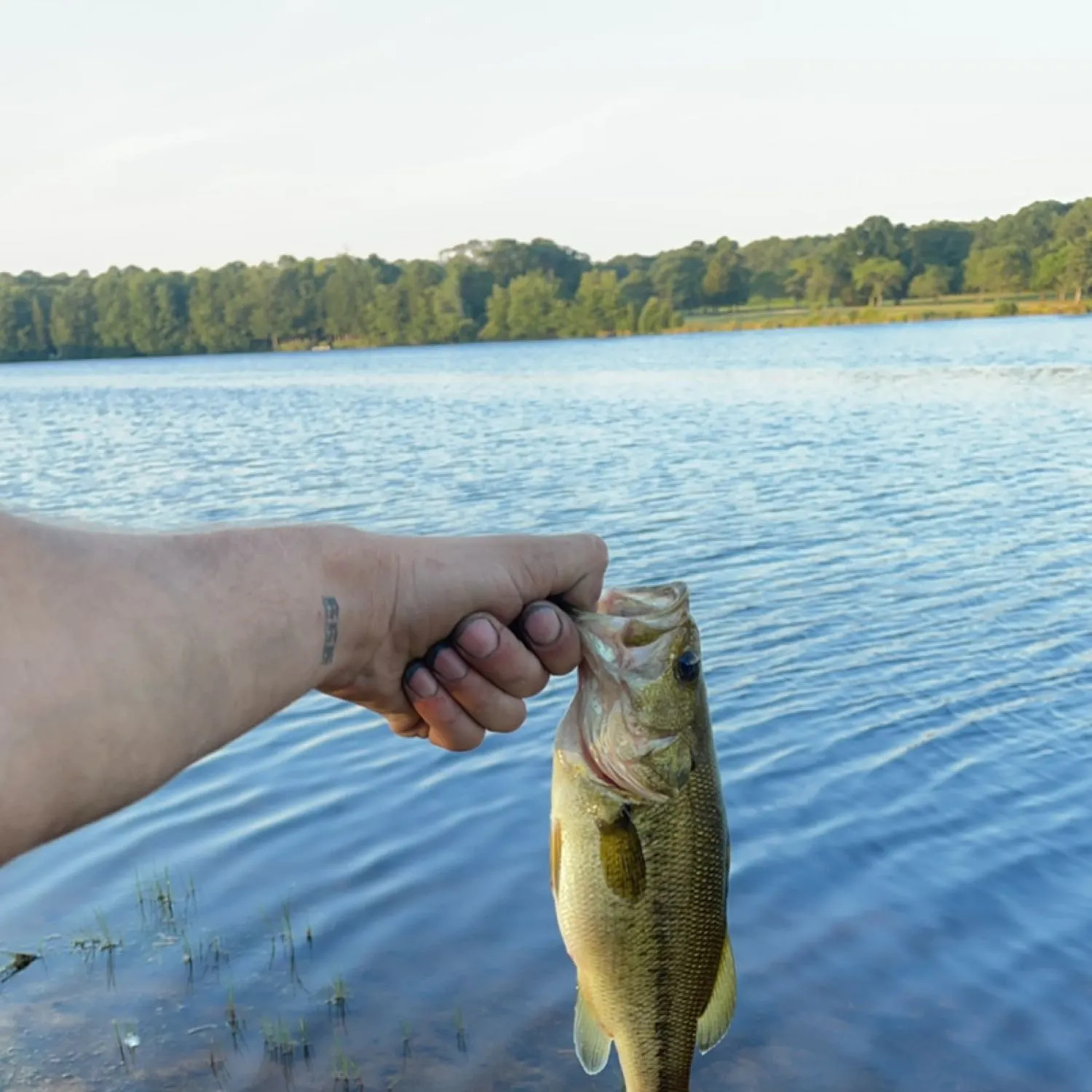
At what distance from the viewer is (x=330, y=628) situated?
270cm

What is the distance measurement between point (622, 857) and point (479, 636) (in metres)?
0.64

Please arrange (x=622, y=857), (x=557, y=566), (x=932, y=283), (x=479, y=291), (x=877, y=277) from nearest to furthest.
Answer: (x=622, y=857) → (x=557, y=566) → (x=877, y=277) → (x=932, y=283) → (x=479, y=291)

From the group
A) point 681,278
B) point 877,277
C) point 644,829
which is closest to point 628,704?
point 644,829

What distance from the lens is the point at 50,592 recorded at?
1.82 m

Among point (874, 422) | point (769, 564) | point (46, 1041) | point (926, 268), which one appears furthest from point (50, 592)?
point (926, 268)

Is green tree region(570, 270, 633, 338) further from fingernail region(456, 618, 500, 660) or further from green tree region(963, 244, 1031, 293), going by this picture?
fingernail region(456, 618, 500, 660)

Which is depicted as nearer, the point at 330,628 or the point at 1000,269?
the point at 330,628

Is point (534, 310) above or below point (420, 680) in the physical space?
below

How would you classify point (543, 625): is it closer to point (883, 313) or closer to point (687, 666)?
point (687, 666)

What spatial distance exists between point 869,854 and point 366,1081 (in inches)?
151

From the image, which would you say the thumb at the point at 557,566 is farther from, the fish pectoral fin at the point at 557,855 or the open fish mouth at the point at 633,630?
the fish pectoral fin at the point at 557,855

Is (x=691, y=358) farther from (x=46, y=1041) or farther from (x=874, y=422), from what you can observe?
(x=46, y=1041)

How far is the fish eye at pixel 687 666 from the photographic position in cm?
304

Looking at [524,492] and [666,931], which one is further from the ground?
[666,931]
